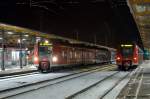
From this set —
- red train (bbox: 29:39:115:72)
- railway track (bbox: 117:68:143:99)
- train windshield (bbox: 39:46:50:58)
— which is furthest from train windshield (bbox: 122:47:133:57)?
railway track (bbox: 117:68:143:99)

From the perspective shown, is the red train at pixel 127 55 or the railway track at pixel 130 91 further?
the red train at pixel 127 55

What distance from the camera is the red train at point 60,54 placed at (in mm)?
38969

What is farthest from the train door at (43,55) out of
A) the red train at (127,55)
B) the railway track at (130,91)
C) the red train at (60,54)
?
the railway track at (130,91)

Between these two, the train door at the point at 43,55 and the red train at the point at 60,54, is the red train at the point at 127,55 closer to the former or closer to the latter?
the red train at the point at 60,54

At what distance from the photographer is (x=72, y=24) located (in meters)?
49.9

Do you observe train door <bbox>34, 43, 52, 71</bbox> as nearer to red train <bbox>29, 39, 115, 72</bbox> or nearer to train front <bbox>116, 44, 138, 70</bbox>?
red train <bbox>29, 39, 115, 72</bbox>

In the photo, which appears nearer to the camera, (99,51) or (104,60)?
(99,51)

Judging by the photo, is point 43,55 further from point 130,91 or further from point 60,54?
point 130,91

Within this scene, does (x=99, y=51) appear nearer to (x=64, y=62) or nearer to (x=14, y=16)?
(x=64, y=62)

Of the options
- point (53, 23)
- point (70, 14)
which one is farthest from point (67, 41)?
point (70, 14)

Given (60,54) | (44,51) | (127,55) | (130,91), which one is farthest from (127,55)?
(130,91)

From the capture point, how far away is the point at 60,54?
41.5m

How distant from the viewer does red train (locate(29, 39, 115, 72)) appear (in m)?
39.0

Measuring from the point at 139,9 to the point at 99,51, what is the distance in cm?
3776
